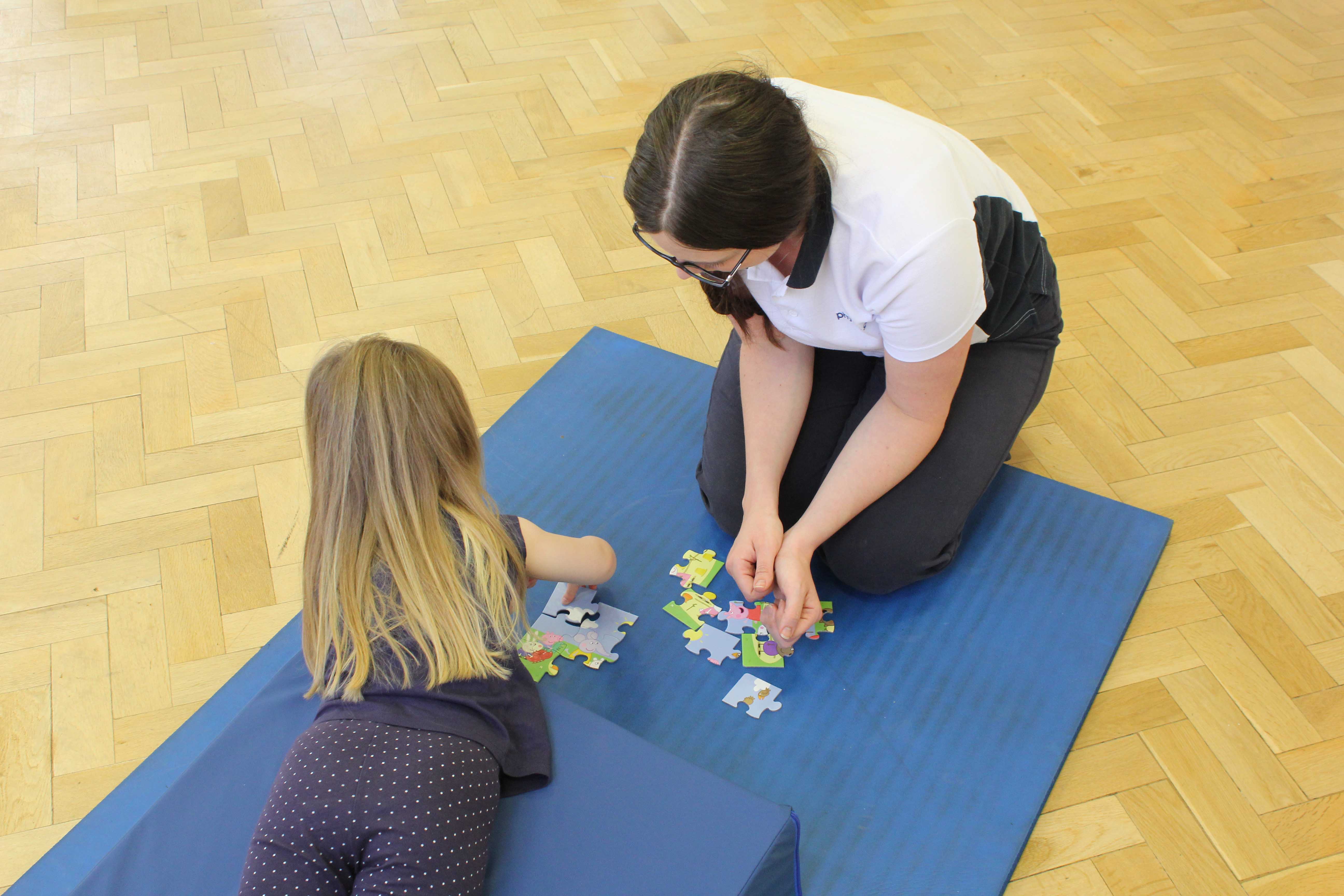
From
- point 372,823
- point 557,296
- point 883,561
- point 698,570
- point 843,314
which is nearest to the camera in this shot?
point 372,823

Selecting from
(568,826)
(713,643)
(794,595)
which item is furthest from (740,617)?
(568,826)

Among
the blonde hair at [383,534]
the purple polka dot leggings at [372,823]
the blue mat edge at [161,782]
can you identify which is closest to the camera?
the purple polka dot leggings at [372,823]

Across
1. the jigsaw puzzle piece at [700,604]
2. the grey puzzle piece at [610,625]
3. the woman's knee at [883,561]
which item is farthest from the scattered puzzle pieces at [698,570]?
the woman's knee at [883,561]

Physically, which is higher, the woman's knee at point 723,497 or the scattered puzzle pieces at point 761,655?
the woman's knee at point 723,497

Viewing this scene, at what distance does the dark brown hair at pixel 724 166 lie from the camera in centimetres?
127

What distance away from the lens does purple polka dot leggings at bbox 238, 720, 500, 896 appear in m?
1.22

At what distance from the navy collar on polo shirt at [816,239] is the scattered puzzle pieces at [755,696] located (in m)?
0.72

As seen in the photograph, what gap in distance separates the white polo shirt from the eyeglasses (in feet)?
0.34

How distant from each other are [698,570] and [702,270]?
0.71 metres

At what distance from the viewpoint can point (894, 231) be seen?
1.43 meters

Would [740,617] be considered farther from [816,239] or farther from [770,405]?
[816,239]

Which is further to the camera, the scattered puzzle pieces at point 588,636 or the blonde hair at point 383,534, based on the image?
the scattered puzzle pieces at point 588,636

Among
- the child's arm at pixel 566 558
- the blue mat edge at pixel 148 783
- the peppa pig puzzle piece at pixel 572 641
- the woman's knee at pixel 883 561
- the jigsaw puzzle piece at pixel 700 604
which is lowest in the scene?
the blue mat edge at pixel 148 783

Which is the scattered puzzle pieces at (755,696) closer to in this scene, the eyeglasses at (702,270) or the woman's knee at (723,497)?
the woman's knee at (723,497)
